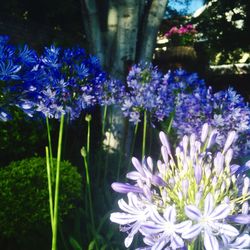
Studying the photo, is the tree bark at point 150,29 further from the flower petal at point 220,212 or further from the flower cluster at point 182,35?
the flower cluster at point 182,35

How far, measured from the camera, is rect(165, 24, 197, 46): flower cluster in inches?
531

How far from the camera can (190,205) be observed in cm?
121

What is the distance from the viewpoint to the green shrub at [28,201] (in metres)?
3.85

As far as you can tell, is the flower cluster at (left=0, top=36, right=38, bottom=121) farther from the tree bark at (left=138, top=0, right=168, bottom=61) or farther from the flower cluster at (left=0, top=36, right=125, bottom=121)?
the tree bark at (left=138, top=0, right=168, bottom=61)

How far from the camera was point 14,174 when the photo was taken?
4.06m

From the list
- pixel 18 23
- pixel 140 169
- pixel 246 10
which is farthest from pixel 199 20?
pixel 140 169

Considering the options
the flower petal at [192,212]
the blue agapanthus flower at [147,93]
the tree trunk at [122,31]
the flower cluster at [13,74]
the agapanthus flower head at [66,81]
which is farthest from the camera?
the tree trunk at [122,31]

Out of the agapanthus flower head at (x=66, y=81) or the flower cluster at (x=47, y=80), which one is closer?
the flower cluster at (x=47, y=80)

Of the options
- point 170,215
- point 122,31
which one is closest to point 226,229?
point 170,215

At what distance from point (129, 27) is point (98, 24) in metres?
0.50

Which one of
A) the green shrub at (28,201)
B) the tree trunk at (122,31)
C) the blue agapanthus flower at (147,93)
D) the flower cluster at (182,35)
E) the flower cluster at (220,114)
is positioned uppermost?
the flower cluster at (182,35)

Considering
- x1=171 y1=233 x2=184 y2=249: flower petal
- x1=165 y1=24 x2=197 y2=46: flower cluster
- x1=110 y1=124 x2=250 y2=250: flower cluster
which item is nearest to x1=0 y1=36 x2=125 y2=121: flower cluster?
x1=110 y1=124 x2=250 y2=250: flower cluster

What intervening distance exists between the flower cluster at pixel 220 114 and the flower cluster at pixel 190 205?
1.53 meters

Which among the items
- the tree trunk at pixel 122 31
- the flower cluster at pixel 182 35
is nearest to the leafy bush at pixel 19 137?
the tree trunk at pixel 122 31
